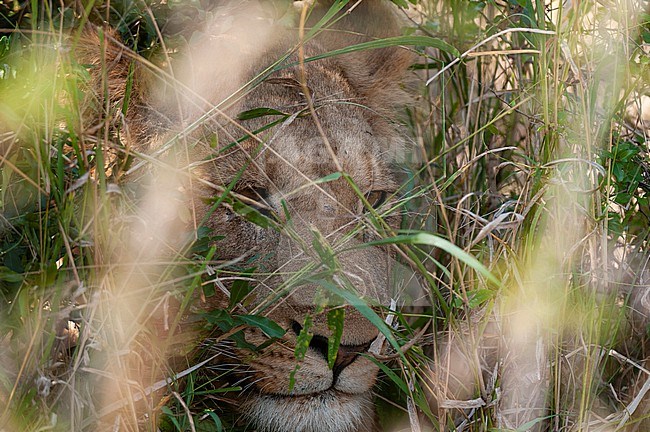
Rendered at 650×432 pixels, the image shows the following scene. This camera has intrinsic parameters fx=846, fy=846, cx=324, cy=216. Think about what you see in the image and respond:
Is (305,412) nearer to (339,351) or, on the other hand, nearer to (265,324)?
(339,351)

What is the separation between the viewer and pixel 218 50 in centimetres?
262

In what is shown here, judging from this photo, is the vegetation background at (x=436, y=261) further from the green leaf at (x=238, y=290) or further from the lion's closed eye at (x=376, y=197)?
the lion's closed eye at (x=376, y=197)

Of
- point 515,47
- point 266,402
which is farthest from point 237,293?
point 515,47

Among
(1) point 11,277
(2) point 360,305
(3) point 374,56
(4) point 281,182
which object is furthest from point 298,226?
(3) point 374,56

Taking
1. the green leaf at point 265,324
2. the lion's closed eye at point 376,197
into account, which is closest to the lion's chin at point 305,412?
the green leaf at point 265,324

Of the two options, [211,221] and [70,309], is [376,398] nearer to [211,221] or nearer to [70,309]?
[211,221]

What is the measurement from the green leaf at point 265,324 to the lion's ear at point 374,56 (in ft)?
4.47

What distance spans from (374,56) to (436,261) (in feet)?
5.01

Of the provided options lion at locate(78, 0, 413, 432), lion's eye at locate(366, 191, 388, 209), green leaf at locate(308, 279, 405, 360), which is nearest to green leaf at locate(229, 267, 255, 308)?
lion at locate(78, 0, 413, 432)

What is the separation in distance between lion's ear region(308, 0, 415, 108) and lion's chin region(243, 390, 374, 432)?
4.10 ft

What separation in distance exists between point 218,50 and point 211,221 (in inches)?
21.6

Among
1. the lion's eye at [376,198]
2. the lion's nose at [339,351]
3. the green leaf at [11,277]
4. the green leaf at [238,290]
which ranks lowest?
the lion's nose at [339,351]

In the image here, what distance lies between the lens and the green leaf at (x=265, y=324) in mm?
1943

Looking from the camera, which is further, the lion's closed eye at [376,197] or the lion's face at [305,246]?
the lion's closed eye at [376,197]
